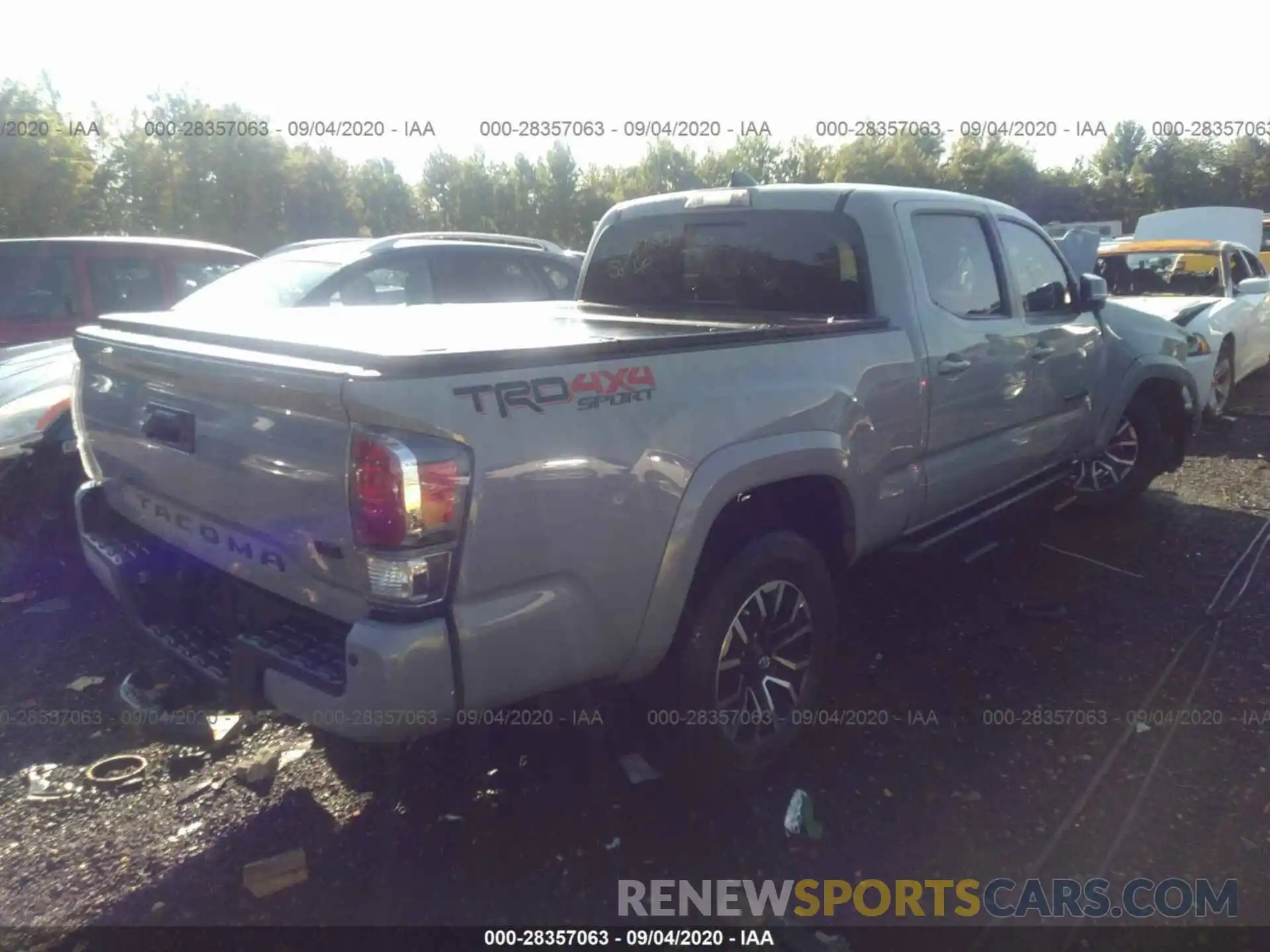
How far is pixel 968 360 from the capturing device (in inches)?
155

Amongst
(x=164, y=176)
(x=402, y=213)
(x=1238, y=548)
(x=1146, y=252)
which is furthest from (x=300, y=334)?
(x=402, y=213)

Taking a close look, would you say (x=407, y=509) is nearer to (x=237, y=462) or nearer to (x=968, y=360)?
(x=237, y=462)

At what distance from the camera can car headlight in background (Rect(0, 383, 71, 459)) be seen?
4754 mm

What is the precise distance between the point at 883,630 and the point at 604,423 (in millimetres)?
2559

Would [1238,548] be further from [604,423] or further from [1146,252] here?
[1146,252]

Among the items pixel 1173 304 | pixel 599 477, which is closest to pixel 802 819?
pixel 599 477

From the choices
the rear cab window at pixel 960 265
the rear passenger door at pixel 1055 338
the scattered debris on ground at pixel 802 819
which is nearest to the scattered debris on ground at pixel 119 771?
the scattered debris on ground at pixel 802 819

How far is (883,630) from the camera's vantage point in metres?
4.48

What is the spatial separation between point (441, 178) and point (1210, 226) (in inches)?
1177

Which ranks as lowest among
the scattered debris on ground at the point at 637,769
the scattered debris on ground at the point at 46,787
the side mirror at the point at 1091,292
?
the scattered debris on ground at the point at 637,769

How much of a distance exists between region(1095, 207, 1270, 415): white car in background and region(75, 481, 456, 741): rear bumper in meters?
7.19

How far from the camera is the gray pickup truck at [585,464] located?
2199mm

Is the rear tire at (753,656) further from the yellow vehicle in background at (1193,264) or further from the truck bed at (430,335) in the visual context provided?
the yellow vehicle in background at (1193,264)

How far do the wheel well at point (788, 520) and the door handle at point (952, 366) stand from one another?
805mm
